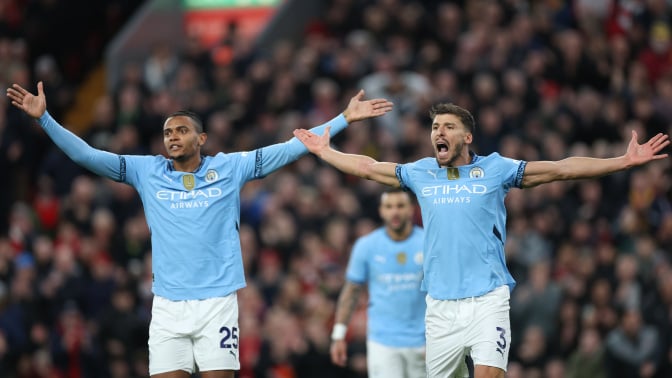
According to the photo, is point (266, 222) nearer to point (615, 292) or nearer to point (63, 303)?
point (63, 303)

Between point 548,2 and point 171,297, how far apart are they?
13.6 m

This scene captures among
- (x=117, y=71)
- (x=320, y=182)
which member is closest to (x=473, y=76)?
(x=320, y=182)

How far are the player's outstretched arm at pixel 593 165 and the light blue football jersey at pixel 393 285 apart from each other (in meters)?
2.77

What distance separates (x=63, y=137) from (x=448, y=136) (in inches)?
126

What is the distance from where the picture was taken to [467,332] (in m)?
10.9

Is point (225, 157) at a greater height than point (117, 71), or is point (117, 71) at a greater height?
point (117, 71)

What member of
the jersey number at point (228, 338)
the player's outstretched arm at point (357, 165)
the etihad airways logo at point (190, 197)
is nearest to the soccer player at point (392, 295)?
the player's outstretched arm at point (357, 165)

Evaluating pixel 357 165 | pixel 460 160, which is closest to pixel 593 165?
pixel 460 160

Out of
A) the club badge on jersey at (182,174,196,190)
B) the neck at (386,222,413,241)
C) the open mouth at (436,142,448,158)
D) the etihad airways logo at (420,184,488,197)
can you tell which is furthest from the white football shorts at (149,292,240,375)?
the neck at (386,222,413,241)

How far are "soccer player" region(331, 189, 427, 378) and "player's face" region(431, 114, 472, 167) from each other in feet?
7.68

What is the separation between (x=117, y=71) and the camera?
23.1 meters

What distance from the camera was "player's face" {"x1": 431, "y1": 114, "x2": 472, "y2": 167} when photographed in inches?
435

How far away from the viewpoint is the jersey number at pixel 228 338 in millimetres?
11070

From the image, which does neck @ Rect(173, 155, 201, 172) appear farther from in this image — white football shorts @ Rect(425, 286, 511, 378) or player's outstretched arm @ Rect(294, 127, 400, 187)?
white football shorts @ Rect(425, 286, 511, 378)
